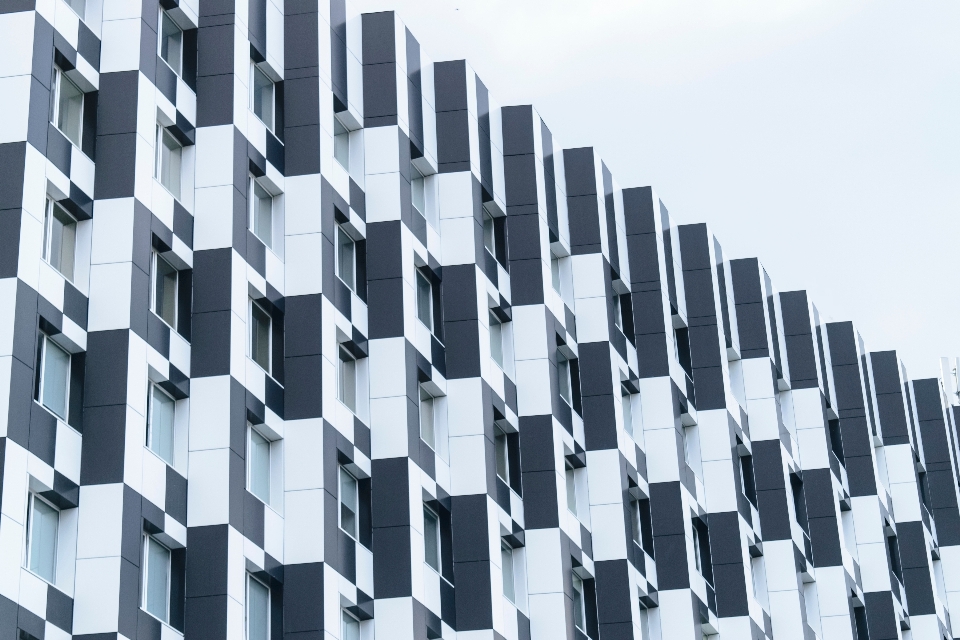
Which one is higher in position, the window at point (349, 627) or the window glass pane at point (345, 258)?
the window glass pane at point (345, 258)

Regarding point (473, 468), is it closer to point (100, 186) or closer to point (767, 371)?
point (100, 186)

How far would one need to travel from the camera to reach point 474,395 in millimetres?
67062

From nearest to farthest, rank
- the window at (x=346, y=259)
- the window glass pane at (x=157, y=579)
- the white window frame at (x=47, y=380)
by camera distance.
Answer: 1. the white window frame at (x=47, y=380)
2. the window glass pane at (x=157, y=579)
3. the window at (x=346, y=259)

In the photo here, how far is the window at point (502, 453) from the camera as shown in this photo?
70188 mm

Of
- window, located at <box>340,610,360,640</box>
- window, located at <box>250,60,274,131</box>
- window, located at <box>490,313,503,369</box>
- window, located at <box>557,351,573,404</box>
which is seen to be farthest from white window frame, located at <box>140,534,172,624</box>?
window, located at <box>557,351,573,404</box>

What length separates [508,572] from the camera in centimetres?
6900

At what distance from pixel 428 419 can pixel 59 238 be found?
18055 mm

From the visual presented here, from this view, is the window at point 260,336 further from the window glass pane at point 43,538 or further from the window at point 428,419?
the window glass pane at point 43,538

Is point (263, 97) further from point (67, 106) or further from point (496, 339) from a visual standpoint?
point (496, 339)

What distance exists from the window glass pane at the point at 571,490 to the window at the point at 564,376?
113 inches

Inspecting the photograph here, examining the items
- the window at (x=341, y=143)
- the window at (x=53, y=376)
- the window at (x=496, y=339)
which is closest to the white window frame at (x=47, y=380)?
the window at (x=53, y=376)

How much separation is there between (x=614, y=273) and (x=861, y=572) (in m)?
24.5

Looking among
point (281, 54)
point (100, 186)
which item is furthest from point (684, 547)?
point (100, 186)

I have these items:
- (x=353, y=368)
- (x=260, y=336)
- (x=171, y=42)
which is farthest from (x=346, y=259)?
(x=171, y=42)
